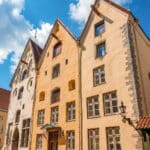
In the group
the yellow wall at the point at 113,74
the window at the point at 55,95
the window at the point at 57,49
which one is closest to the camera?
the yellow wall at the point at 113,74

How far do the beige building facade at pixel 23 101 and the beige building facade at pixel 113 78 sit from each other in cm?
970

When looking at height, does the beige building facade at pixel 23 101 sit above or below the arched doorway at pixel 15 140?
above

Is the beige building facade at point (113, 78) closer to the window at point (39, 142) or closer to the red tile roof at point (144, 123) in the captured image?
the red tile roof at point (144, 123)

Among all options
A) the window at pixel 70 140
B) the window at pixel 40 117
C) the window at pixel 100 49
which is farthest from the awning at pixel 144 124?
the window at pixel 40 117

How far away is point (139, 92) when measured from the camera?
53.9 ft

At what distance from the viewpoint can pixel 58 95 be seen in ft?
76.9

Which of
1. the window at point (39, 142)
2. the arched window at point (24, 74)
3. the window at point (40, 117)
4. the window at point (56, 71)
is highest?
the arched window at point (24, 74)

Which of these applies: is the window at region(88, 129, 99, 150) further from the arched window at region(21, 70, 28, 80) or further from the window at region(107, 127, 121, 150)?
the arched window at region(21, 70, 28, 80)

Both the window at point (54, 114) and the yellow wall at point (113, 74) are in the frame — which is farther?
the window at point (54, 114)

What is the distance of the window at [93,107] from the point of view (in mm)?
18622

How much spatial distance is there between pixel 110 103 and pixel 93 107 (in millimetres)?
1913

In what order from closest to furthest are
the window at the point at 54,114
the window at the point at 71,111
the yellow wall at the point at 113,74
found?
the yellow wall at the point at 113,74
the window at the point at 71,111
the window at the point at 54,114

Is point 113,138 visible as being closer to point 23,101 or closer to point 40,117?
point 40,117

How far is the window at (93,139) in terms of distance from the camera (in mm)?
17544
